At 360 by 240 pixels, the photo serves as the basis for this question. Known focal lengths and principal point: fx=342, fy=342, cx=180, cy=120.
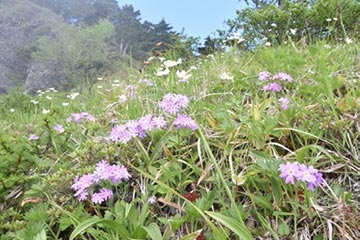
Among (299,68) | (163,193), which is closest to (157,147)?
(163,193)

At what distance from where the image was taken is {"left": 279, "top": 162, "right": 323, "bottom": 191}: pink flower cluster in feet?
2.46

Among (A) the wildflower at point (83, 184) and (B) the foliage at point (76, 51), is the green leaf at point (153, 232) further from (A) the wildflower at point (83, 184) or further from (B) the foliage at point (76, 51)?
(B) the foliage at point (76, 51)

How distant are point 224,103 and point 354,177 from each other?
0.55 metres

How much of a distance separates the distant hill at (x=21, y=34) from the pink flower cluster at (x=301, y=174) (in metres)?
25.1

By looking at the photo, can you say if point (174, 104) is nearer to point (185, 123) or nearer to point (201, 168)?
point (185, 123)

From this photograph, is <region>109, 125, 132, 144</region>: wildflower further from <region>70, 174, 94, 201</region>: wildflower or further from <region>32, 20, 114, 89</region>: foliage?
<region>32, 20, 114, 89</region>: foliage

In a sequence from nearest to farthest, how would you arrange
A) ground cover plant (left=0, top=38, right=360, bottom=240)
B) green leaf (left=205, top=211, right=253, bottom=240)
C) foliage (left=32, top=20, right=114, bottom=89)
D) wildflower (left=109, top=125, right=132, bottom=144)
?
green leaf (left=205, top=211, right=253, bottom=240) < ground cover plant (left=0, top=38, right=360, bottom=240) < wildflower (left=109, top=125, right=132, bottom=144) < foliage (left=32, top=20, right=114, bottom=89)

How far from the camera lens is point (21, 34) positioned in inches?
1175

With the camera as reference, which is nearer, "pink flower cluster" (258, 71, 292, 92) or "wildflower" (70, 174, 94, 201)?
"wildflower" (70, 174, 94, 201)

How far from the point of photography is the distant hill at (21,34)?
25031 millimetres

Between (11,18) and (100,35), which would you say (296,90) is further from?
(11,18)

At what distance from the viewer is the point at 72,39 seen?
87.1ft

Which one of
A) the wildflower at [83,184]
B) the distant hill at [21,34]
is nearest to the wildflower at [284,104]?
the wildflower at [83,184]

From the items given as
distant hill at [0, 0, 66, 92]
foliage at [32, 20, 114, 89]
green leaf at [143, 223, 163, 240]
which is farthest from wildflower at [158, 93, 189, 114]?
distant hill at [0, 0, 66, 92]
